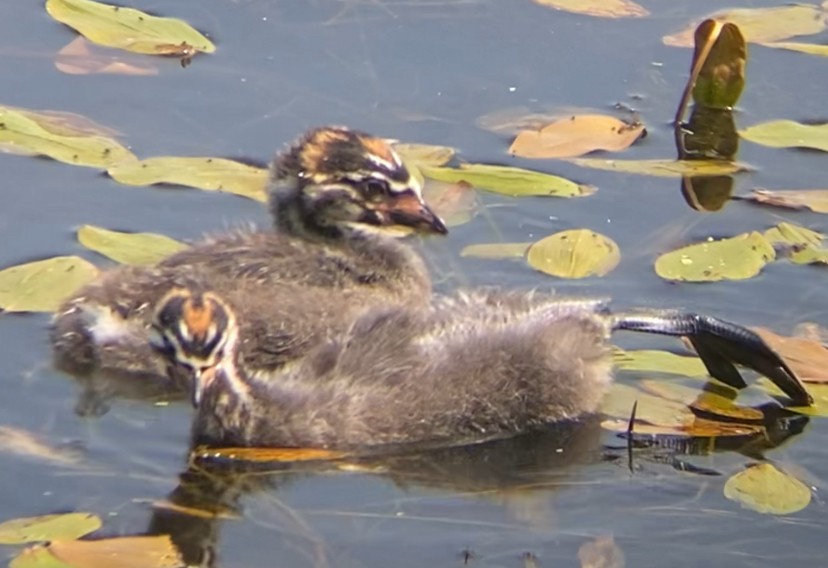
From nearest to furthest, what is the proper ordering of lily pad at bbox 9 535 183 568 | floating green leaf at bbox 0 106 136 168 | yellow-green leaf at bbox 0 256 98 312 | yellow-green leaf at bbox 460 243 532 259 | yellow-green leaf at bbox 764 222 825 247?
lily pad at bbox 9 535 183 568, yellow-green leaf at bbox 0 256 98 312, yellow-green leaf at bbox 460 243 532 259, yellow-green leaf at bbox 764 222 825 247, floating green leaf at bbox 0 106 136 168

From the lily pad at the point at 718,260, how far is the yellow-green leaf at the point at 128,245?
1714 mm

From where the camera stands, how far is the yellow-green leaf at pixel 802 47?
31.6ft

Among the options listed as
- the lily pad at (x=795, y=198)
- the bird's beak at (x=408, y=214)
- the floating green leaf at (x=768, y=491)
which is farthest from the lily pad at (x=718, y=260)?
the floating green leaf at (x=768, y=491)

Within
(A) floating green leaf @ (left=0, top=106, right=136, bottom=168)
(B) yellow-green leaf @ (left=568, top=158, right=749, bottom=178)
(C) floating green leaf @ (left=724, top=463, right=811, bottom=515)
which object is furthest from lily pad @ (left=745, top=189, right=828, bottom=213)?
(A) floating green leaf @ (left=0, top=106, right=136, bottom=168)

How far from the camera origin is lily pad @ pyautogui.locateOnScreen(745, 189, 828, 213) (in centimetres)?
838

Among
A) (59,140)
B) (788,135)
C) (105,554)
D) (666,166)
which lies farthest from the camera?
(788,135)

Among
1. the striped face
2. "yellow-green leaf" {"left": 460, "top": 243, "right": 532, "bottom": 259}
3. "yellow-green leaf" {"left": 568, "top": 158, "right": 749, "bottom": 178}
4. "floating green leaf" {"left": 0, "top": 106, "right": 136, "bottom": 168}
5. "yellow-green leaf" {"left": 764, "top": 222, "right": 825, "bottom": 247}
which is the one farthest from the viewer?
"yellow-green leaf" {"left": 568, "top": 158, "right": 749, "bottom": 178}

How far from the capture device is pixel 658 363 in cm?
738

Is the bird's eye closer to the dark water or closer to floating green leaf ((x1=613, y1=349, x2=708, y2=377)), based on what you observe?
the dark water

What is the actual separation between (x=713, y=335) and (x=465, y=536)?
135 centimetres

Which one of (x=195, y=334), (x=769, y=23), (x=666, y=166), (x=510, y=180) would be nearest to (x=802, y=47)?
(x=769, y=23)

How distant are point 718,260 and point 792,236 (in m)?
0.39

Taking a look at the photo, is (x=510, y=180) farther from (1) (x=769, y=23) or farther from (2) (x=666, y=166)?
(1) (x=769, y=23)

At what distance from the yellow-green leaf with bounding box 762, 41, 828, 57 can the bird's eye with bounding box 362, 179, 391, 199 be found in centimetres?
257
